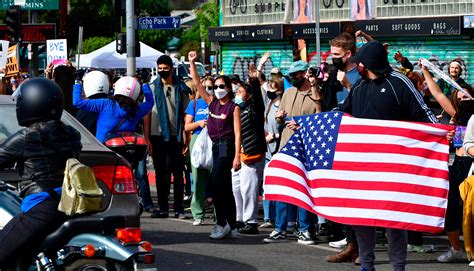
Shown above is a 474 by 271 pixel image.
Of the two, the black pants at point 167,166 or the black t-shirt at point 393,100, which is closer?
the black t-shirt at point 393,100

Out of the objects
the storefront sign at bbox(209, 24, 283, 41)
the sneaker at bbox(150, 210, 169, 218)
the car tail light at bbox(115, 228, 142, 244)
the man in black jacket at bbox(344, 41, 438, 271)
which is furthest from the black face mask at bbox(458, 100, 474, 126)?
the storefront sign at bbox(209, 24, 283, 41)

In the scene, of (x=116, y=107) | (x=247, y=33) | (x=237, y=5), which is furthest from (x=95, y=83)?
(x=237, y=5)

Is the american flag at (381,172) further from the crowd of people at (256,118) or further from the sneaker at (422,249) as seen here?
the sneaker at (422,249)

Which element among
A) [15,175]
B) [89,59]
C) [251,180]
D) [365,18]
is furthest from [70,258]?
[89,59]

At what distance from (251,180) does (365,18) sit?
12.9m

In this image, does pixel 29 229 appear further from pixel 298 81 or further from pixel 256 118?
pixel 256 118

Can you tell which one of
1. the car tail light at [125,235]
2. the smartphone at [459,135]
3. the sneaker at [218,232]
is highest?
the smartphone at [459,135]

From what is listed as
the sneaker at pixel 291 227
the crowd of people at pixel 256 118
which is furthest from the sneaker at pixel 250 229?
the sneaker at pixel 291 227

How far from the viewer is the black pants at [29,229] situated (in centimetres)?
704

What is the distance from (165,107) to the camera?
47.6 ft

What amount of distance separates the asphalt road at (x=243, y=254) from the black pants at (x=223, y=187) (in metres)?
0.27

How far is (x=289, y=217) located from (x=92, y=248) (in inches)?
251

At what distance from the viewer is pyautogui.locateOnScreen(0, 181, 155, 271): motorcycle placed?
6.90 m

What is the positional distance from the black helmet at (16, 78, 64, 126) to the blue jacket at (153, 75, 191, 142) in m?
7.19
